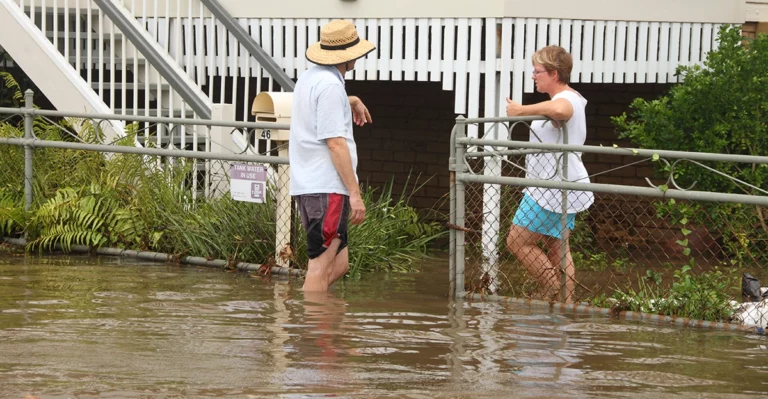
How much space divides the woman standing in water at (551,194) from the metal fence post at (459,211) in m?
0.33

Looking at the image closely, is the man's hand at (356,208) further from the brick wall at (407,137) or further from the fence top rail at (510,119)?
the brick wall at (407,137)

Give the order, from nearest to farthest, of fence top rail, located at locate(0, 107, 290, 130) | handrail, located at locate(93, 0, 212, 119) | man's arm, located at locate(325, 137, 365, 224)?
man's arm, located at locate(325, 137, 365, 224) → fence top rail, located at locate(0, 107, 290, 130) → handrail, located at locate(93, 0, 212, 119)

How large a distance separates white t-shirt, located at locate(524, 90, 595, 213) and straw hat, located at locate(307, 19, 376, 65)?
1279 mm

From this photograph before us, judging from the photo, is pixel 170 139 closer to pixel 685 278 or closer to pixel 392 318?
pixel 392 318

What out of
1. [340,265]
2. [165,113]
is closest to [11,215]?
[165,113]

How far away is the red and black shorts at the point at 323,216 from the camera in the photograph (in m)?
7.32

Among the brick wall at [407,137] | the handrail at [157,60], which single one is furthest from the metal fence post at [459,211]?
the brick wall at [407,137]

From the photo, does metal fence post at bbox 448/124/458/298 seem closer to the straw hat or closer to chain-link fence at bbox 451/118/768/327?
chain-link fence at bbox 451/118/768/327

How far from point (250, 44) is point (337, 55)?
3.69 m

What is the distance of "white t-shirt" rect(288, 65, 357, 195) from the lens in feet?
23.4

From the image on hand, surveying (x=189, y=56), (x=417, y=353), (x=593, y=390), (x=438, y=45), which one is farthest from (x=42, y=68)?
(x=593, y=390)

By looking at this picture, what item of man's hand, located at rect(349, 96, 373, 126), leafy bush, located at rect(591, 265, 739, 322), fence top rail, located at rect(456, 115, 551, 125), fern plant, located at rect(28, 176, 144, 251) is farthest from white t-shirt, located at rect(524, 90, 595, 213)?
fern plant, located at rect(28, 176, 144, 251)

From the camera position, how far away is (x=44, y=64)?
11250mm

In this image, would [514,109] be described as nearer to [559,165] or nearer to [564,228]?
[559,165]
